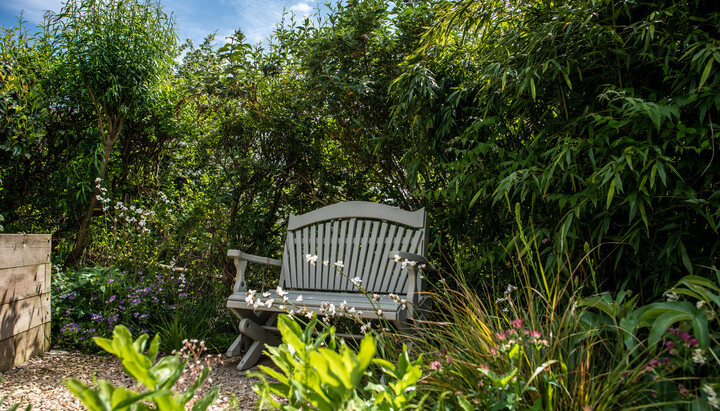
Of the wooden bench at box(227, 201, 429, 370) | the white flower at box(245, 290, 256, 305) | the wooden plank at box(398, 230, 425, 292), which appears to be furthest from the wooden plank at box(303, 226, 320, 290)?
the white flower at box(245, 290, 256, 305)

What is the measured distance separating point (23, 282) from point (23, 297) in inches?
3.6

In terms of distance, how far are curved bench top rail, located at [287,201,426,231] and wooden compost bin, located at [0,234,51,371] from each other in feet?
5.37

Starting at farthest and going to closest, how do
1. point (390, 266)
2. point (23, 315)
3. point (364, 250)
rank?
point (364, 250) → point (390, 266) → point (23, 315)

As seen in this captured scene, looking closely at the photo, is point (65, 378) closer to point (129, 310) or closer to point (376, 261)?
point (129, 310)

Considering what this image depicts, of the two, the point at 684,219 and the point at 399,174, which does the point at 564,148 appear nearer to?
the point at 684,219

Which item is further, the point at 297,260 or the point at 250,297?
the point at 297,260

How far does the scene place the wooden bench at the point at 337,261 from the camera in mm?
2773

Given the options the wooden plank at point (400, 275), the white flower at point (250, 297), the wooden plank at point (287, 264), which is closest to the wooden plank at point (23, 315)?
the wooden plank at point (287, 264)

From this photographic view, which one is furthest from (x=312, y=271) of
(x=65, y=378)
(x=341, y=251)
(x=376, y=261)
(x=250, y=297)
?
(x=65, y=378)

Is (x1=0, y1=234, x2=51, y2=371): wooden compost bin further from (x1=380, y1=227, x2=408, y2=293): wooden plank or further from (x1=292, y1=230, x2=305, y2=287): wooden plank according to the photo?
(x1=380, y1=227, x2=408, y2=293): wooden plank

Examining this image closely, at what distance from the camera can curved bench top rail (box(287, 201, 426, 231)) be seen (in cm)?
289

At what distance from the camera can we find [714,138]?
1675mm

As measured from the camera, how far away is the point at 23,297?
263 cm

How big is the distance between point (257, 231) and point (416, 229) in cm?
155
